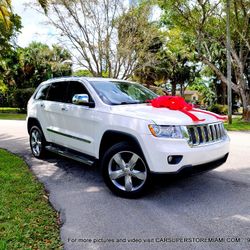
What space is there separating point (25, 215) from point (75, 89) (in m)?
2.81

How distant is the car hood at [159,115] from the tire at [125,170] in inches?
19.4

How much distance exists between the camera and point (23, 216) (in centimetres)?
389

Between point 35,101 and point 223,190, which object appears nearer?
point 223,190

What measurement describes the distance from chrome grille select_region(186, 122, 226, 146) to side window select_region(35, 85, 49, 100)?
3875 millimetres

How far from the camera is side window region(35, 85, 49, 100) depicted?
23.1ft

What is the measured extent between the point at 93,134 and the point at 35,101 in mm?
2704

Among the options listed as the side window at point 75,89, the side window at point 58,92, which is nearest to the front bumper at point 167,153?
the side window at point 75,89

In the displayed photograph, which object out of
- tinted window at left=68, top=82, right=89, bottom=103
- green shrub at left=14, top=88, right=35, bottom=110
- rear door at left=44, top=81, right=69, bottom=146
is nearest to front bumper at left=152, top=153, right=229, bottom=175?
tinted window at left=68, top=82, right=89, bottom=103

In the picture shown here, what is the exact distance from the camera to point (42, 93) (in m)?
7.19

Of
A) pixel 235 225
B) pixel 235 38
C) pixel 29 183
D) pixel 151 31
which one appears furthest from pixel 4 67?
pixel 235 225

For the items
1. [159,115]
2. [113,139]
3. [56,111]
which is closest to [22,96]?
[56,111]

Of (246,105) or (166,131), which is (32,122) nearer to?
(166,131)

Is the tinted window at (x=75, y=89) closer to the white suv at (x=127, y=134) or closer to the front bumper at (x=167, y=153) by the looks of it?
the white suv at (x=127, y=134)

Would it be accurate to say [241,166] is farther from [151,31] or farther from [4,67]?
[4,67]
